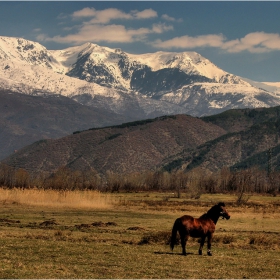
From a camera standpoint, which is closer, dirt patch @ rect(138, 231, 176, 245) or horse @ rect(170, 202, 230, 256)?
horse @ rect(170, 202, 230, 256)

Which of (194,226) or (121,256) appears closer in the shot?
(121,256)

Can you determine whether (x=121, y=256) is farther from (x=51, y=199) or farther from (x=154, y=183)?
(x=154, y=183)

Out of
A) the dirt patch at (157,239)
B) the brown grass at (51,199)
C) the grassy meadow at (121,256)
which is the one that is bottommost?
the grassy meadow at (121,256)

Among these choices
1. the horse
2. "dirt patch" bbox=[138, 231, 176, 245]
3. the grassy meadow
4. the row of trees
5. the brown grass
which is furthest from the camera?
the row of trees

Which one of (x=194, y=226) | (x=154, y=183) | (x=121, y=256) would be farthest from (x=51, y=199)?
(x=154, y=183)

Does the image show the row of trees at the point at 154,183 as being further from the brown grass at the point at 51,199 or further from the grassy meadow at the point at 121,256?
the grassy meadow at the point at 121,256

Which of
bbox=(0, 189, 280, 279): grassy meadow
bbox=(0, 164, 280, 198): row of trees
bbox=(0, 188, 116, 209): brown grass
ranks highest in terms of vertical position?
bbox=(0, 164, 280, 198): row of trees

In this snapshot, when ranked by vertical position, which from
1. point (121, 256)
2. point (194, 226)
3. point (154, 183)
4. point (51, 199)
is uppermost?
point (154, 183)

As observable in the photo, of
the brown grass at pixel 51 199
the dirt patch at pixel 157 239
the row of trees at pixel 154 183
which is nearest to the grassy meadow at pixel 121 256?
the dirt patch at pixel 157 239

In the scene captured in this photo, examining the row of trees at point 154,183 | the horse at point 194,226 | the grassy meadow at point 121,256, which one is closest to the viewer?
the grassy meadow at point 121,256

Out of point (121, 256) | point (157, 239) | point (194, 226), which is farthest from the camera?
point (157, 239)

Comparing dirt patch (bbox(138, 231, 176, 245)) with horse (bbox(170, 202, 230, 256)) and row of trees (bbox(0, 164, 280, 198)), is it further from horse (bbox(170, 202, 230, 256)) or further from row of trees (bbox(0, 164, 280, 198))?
row of trees (bbox(0, 164, 280, 198))

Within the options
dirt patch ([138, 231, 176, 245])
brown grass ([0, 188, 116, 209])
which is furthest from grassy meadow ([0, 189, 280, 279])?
brown grass ([0, 188, 116, 209])

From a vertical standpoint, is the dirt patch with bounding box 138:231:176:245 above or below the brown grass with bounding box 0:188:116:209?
below
